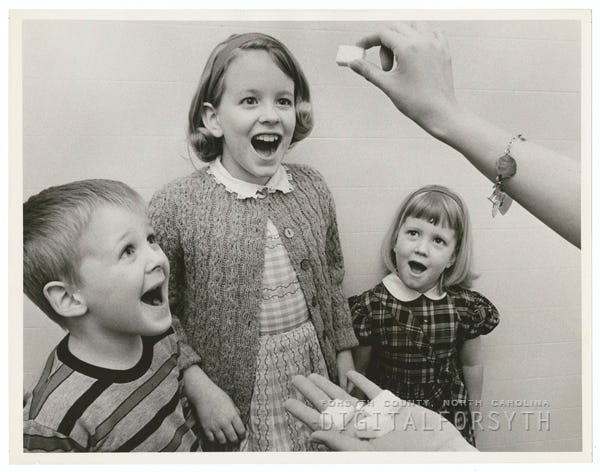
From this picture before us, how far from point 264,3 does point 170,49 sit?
25 centimetres

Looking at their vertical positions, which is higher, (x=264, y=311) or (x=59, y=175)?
(x=59, y=175)

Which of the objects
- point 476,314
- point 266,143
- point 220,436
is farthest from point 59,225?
point 476,314

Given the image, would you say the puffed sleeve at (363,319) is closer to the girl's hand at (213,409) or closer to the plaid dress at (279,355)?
the plaid dress at (279,355)

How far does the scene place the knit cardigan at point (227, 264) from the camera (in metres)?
1.33

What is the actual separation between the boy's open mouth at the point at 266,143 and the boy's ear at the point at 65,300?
0.52 metres

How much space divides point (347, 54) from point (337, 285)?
0.56 meters

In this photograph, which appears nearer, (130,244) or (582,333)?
(130,244)

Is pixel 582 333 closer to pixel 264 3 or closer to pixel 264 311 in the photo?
pixel 264 311

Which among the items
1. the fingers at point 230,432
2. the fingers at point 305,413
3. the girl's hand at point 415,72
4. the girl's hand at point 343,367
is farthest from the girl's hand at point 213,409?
the girl's hand at point 415,72

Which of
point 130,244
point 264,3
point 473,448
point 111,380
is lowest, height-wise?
point 473,448

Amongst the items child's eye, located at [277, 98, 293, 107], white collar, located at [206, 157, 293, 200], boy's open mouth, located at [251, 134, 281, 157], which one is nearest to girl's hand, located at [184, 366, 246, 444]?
white collar, located at [206, 157, 293, 200]

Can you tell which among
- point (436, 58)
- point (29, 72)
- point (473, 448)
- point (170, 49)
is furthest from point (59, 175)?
point (473, 448)

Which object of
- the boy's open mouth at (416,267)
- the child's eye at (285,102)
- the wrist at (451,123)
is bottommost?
the boy's open mouth at (416,267)

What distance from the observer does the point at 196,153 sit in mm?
1387
